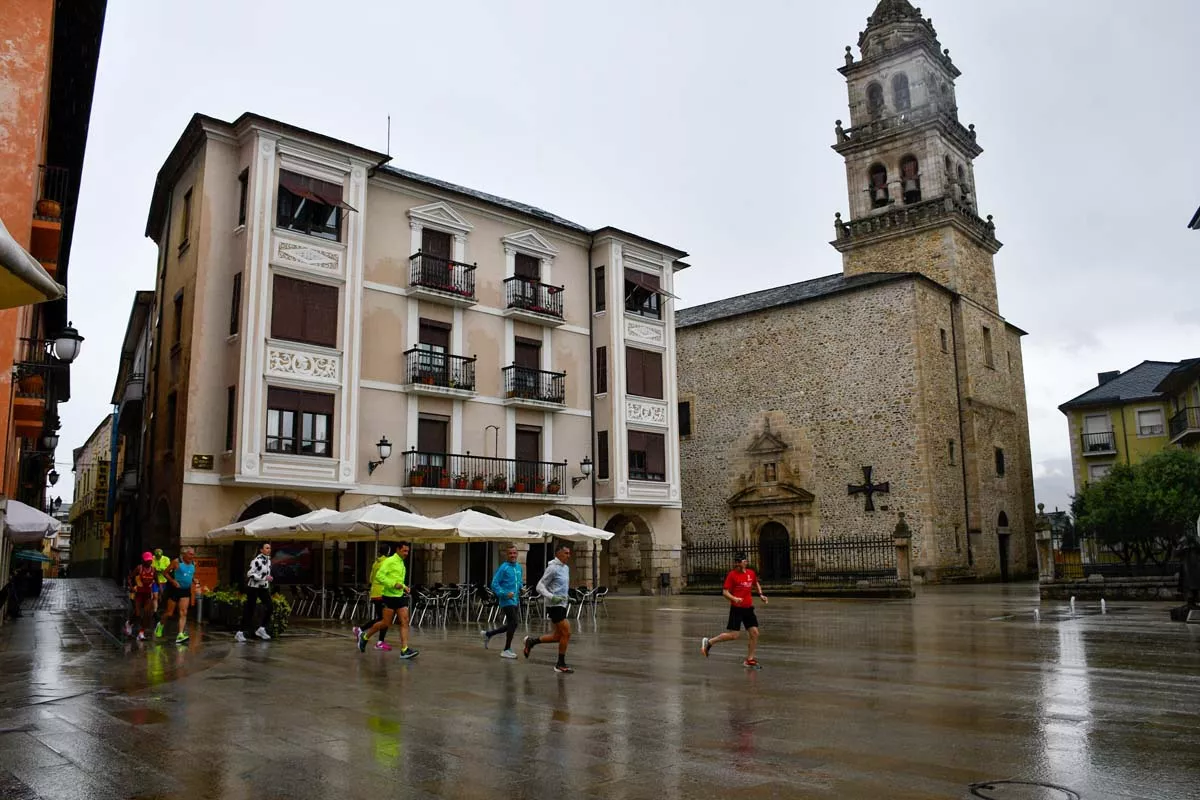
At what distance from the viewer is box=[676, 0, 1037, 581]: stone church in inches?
1407

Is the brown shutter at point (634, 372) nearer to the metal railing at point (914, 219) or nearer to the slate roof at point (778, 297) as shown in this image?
the slate roof at point (778, 297)

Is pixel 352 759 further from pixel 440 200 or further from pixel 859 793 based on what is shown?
pixel 440 200

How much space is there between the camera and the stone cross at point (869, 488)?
116ft

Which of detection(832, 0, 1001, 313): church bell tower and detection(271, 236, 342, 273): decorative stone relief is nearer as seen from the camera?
detection(271, 236, 342, 273): decorative stone relief

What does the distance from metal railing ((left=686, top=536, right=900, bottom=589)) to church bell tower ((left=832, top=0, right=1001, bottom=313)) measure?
1256cm

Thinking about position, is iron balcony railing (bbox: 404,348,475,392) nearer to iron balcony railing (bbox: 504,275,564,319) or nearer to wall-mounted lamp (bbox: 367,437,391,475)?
wall-mounted lamp (bbox: 367,437,391,475)

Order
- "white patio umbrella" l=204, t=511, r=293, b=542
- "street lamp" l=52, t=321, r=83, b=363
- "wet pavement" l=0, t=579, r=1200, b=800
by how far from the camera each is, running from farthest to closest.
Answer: "white patio umbrella" l=204, t=511, r=293, b=542 < "street lamp" l=52, t=321, r=83, b=363 < "wet pavement" l=0, t=579, r=1200, b=800

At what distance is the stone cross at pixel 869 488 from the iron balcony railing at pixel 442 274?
17874 mm

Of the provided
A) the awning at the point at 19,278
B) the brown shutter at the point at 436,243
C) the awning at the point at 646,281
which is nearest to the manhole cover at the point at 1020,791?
the awning at the point at 19,278

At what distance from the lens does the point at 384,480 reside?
24453mm

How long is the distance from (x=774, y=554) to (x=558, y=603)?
93.7 ft

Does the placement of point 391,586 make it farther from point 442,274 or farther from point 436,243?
point 436,243

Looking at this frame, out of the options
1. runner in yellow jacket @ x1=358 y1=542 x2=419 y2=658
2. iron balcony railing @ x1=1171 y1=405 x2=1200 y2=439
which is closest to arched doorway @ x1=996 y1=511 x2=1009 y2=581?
iron balcony railing @ x1=1171 y1=405 x2=1200 y2=439

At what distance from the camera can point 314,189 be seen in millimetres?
23719
